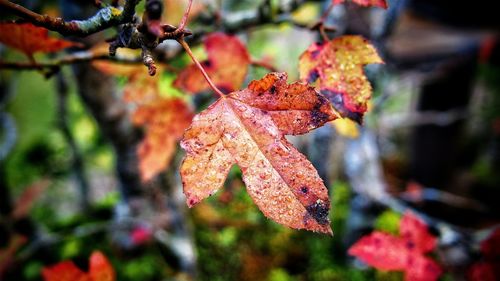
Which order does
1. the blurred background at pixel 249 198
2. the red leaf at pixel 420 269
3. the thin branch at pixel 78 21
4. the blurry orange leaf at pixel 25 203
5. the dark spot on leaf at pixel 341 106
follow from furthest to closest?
the blurry orange leaf at pixel 25 203
the blurred background at pixel 249 198
the red leaf at pixel 420 269
the dark spot on leaf at pixel 341 106
the thin branch at pixel 78 21

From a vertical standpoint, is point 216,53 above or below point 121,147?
above

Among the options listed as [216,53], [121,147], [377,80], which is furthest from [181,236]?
[377,80]

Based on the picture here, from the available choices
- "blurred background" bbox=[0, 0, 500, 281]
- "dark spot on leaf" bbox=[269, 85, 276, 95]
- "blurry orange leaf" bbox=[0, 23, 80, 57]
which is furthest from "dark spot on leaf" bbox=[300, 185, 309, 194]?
"blurry orange leaf" bbox=[0, 23, 80, 57]

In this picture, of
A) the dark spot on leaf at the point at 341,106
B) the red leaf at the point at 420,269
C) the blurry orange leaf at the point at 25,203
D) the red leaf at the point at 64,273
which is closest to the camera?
the dark spot on leaf at the point at 341,106

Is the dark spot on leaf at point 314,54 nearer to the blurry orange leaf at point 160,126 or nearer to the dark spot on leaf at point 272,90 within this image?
the dark spot on leaf at point 272,90

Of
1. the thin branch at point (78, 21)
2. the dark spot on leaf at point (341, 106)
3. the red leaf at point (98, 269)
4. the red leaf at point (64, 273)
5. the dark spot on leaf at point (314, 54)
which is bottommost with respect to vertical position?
the red leaf at point (98, 269)

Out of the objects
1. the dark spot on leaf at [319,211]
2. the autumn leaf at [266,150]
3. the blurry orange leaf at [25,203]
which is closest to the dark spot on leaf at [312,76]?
the autumn leaf at [266,150]

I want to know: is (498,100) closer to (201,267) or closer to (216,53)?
(201,267)
